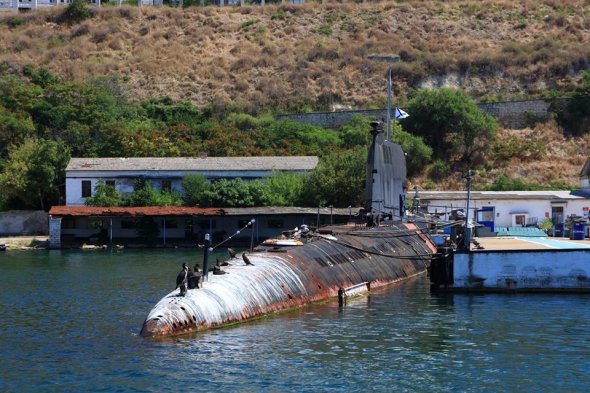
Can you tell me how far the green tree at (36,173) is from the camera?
78062 millimetres

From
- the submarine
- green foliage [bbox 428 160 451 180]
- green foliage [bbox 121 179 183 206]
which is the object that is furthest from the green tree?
the submarine

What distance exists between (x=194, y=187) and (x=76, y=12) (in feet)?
237

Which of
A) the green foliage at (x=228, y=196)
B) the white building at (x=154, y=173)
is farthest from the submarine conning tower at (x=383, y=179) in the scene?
the white building at (x=154, y=173)

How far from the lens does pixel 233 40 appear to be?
12988cm

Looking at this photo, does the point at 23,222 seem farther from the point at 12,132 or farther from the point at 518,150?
the point at 518,150

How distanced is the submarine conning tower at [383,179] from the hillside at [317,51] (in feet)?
143

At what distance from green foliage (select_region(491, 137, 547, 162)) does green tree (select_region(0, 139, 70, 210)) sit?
139ft

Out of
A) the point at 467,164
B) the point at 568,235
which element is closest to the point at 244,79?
the point at 467,164

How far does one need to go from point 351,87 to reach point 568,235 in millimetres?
60215

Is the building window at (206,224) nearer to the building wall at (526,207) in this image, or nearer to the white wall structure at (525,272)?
the building wall at (526,207)

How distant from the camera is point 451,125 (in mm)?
91500

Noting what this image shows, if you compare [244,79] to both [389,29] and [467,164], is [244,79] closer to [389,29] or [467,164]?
[389,29]

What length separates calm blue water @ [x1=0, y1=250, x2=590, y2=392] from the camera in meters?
23.4

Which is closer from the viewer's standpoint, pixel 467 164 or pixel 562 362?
pixel 562 362
